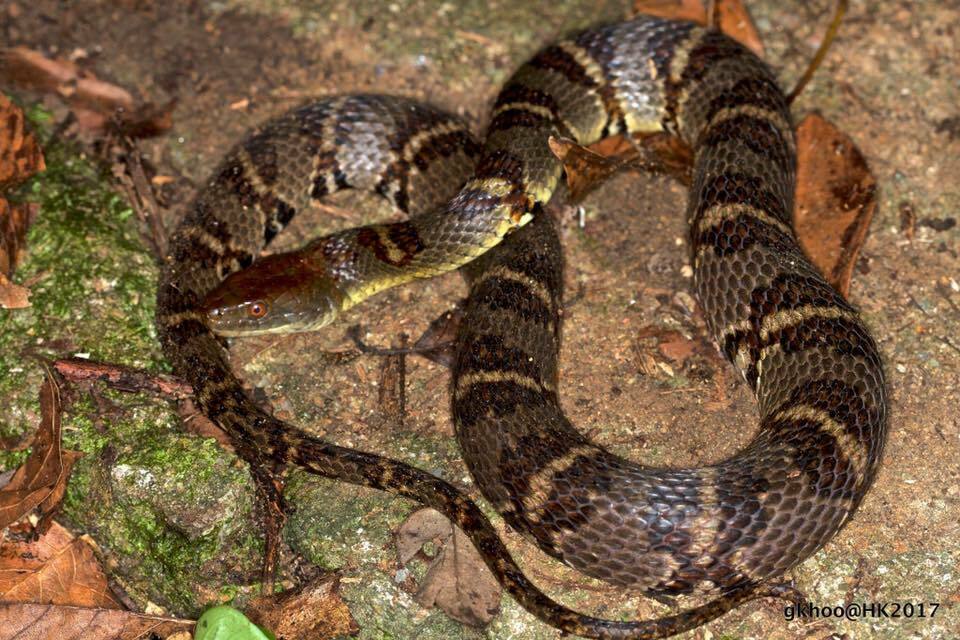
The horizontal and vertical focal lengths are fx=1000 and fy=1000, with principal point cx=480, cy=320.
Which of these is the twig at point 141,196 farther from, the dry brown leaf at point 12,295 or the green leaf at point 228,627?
the green leaf at point 228,627

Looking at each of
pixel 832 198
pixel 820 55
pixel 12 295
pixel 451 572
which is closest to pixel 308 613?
pixel 451 572

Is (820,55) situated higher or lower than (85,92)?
higher

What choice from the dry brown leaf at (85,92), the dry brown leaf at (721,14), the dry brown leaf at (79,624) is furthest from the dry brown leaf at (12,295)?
the dry brown leaf at (721,14)

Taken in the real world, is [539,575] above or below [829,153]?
below

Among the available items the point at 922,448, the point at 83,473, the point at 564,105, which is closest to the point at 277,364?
the point at 83,473

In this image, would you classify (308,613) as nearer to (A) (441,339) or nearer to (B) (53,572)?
(B) (53,572)

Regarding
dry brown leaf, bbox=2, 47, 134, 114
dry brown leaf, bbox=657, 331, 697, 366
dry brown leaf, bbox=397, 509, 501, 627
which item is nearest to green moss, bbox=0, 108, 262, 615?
dry brown leaf, bbox=2, 47, 134, 114

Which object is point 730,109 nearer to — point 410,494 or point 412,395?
point 412,395
